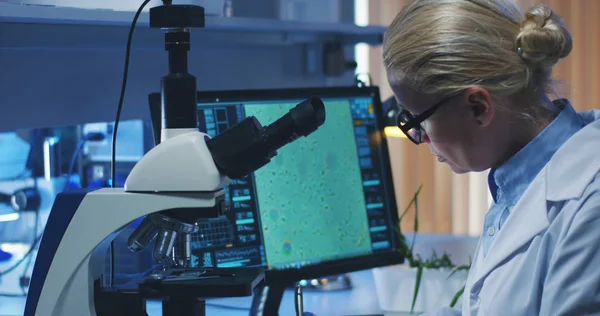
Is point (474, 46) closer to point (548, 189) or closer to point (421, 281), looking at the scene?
point (548, 189)

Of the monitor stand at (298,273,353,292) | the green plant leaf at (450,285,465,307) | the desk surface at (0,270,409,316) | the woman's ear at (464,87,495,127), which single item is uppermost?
Answer: the woman's ear at (464,87,495,127)

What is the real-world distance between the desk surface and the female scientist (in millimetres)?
443

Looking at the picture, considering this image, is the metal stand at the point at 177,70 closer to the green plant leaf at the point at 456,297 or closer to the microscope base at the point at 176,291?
the microscope base at the point at 176,291

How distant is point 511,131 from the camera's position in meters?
1.25

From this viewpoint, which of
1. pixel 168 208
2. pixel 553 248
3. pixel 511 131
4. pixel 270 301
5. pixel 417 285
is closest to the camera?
pixel 168 208

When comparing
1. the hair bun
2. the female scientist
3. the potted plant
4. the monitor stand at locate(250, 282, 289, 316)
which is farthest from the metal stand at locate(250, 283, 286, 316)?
the hair bun

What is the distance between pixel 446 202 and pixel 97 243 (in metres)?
2.65

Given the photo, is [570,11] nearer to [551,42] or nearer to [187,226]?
[551,42]

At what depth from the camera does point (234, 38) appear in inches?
81.2

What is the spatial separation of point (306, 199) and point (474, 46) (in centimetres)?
50

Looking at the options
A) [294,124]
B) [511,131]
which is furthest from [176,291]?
[511,131]

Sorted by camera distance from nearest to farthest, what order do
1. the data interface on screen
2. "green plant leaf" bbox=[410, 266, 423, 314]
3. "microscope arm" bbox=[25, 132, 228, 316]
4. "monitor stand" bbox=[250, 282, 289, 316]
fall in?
1. "microscope arm" bbox=[25, 132, 228, 316]
2. the data interface on screen
3. "monitor stand" bbox=[250, 282, 289, 316]
4. "green plant leaf" bbox=[410, 266, 423, 314]

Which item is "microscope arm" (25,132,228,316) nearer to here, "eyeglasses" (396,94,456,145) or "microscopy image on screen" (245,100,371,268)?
"eyeglasses" (396,94,456,145)

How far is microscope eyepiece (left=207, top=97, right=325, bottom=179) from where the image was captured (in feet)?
3.16
